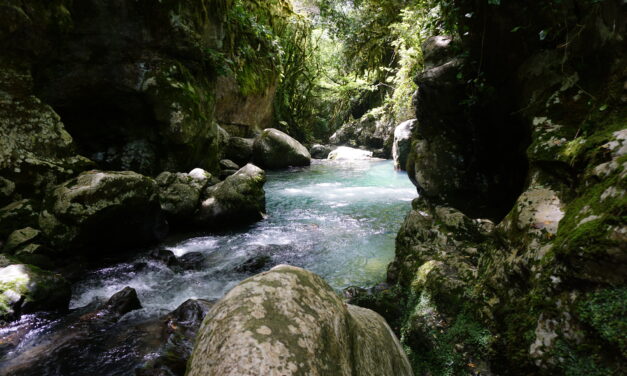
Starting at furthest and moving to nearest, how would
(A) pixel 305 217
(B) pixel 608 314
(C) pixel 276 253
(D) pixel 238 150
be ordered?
(D) pixel 238 150
(A) pixel 305 217
(C) pixel 276 253
(B) pixel 608 314

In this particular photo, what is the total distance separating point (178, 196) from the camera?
7.25m

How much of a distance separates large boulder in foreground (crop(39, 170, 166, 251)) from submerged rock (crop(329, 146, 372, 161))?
15.4 metres

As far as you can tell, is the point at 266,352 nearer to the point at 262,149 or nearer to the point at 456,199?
the point at 456,199

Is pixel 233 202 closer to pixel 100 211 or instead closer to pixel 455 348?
pixel 100 211

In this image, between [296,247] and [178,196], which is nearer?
[296,247]

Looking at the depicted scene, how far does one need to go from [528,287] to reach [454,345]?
0.78 meters

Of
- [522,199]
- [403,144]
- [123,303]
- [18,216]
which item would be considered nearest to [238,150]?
[403,144]

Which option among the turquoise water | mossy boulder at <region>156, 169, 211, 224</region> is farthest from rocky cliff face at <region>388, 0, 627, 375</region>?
mossy boulder at <region>156, 169, 211, 224</region>

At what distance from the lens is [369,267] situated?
5.57 m

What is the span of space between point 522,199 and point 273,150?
13446mm

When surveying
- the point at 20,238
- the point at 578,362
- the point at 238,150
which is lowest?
the point at 20,238

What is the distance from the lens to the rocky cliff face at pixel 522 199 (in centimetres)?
191

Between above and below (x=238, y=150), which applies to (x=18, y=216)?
below

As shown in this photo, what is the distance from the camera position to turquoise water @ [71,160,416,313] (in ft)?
16.1
